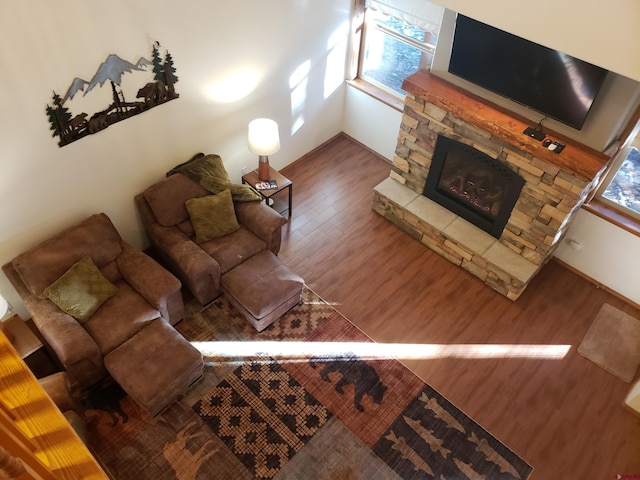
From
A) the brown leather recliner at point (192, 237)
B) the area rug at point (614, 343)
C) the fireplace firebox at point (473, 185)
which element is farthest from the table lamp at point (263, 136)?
the area rug at point (614, 343)

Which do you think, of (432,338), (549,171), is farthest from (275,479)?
(549,171)

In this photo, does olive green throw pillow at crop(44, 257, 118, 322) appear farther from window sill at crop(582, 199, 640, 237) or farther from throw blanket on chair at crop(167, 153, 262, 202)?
window sill at crop(582, 199, 640, 237)

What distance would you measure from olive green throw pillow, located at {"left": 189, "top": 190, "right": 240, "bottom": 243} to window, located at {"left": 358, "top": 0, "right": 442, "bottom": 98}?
8.22ft

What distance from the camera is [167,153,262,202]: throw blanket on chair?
4453 mm

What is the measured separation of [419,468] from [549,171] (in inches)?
101

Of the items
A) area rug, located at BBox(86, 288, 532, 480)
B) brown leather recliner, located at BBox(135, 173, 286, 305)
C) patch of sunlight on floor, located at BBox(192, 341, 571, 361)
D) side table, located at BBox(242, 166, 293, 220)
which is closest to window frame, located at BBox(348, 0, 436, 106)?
side table, located at BBox(242, 166, 293, 220)

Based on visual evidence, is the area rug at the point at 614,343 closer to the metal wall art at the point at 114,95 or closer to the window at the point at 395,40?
the window at the point at 395,40

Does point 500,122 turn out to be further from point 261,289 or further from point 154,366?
point 154,366

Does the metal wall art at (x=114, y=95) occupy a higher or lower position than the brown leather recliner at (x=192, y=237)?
higher

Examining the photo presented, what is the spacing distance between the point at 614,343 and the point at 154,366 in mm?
3931

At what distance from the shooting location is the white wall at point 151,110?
10.7 ft

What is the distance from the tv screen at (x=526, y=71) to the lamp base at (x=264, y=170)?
1.97 metres

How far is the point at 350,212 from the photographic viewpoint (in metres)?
5.39

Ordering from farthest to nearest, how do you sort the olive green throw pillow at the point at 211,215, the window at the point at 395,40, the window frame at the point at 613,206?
the window at the point at 395,40 < the olive green throw pillow at the point at 211,215 < the window frame at the point at 613,206
